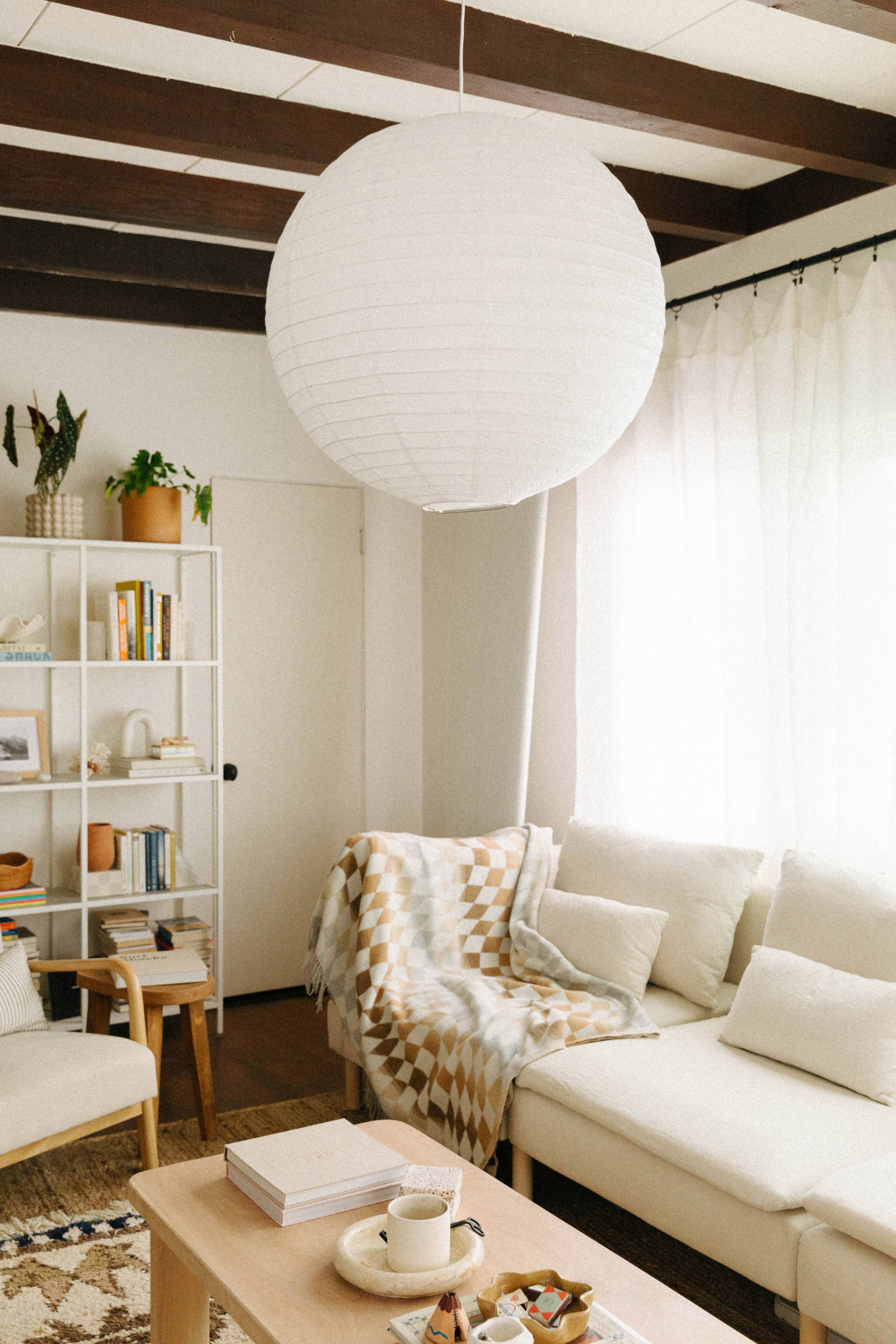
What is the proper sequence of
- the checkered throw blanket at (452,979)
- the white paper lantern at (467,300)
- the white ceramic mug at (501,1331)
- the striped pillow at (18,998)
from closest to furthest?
the white paper lantern at (467,300), the white ceramic mug at (501,1331), the checkered throw blanket at (452,979), the striped pillow at (18,998)

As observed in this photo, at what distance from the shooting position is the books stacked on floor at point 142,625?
409 centimetres

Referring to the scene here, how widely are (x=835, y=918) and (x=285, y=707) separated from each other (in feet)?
8.34

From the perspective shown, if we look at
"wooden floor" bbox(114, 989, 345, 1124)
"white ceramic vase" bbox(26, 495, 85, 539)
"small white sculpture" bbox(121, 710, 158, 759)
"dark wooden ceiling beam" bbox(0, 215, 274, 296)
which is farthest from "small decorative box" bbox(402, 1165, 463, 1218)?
"dark wooden ceiling beam" bbox(0, 215, 274, 296)

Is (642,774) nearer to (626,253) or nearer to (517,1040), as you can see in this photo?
(517,1040)

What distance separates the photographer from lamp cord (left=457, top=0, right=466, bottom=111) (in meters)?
1.54

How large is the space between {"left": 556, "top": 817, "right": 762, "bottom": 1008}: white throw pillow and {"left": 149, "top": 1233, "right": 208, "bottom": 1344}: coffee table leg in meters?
1.61

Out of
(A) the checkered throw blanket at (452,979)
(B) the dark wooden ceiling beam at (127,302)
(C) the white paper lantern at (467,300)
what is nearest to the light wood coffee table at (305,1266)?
(A) the checkered throw blanket at (452,979)

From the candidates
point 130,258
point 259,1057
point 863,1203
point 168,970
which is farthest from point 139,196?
point 863,1203

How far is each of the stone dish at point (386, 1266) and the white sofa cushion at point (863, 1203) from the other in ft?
2.16

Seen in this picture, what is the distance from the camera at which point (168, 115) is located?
2.73 metres

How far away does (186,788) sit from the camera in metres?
4.54

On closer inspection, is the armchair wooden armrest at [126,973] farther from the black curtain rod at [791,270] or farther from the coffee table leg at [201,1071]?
the black curtain rod at [791,270]

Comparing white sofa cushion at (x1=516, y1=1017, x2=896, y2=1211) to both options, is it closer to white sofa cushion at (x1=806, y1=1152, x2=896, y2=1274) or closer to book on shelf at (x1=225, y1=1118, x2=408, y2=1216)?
white sofa cushion at (x1=806, y1=1152, x2=896, y2=1274)

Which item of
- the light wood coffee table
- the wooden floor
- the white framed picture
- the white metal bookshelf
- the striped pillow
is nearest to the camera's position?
the light wood coffee table
